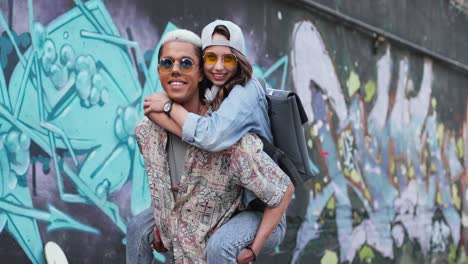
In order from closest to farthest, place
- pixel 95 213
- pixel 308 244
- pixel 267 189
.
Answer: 1. pixel 267 189
2. pixel 95 213
3. pixel 308 244

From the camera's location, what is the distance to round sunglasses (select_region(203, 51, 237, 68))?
3.90 m

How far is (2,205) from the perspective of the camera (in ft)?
18.8

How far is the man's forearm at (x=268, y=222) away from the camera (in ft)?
12.8

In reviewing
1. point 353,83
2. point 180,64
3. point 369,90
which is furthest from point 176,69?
point 369,90

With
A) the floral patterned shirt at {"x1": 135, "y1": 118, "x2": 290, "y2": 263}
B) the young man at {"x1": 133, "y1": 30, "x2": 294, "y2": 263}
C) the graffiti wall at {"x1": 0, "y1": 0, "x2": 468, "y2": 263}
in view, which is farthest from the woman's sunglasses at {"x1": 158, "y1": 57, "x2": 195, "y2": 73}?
the graffiti wall at {"x1": 0, "y1": 0, "x2": 468, "y2": 263}

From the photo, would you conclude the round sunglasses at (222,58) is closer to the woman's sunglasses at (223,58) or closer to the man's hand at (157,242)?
the woman's sunglasses at (223,58)

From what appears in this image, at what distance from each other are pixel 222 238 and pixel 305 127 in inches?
218

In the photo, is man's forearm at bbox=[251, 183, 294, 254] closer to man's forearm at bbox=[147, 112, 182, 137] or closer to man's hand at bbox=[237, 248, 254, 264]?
man's hand at bbox=[237, 248, 254, 264]

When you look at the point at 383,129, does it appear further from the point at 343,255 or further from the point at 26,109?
the point at 26,109

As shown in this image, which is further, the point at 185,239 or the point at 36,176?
the point at 36,176

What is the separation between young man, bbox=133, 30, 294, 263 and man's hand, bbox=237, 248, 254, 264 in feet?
0.03

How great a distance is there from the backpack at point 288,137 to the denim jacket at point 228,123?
94mm

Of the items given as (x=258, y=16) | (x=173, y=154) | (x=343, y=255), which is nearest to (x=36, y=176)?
(x=173, y=154)

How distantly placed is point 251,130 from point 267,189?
0.92 feet
